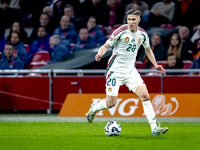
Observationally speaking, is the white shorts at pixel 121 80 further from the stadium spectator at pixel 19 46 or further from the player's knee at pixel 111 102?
the stadium spectator at pixel 19 46

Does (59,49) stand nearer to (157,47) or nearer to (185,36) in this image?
(157,47)

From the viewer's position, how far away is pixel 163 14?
1293cm

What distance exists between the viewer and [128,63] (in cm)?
638

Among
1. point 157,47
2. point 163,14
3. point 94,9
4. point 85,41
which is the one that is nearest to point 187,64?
point 157,47

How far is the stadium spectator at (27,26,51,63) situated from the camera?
13.0 meters

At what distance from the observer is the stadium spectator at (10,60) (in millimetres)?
12516

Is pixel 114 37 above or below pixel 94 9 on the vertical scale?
below

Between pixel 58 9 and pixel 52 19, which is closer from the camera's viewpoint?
pixel 52 19

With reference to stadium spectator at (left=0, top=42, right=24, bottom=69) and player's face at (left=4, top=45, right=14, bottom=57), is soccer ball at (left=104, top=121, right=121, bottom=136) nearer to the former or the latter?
stadium spectator at (left=0, top=42, right=24, bottom=69)

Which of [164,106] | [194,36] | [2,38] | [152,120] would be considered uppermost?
[194,36]

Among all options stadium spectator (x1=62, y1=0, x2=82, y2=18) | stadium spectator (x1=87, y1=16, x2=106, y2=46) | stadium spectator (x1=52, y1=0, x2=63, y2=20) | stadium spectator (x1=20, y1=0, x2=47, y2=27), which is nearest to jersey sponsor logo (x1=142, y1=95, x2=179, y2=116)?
stadium spectator (x1=87, y1=16, x2=106, y2=46)

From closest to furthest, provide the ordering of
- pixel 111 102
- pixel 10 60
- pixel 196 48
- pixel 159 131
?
pixel 159 131 < pixel 111 102 < pixel 196 48 < pixel 10 60

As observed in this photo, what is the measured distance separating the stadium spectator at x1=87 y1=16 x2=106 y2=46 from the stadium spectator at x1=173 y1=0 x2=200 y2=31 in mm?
2663

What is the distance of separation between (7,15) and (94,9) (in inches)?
142
